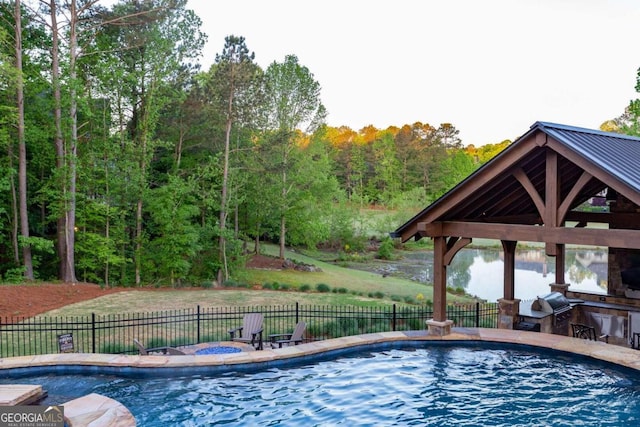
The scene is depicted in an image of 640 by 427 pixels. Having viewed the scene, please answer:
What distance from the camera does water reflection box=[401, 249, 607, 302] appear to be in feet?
87.0

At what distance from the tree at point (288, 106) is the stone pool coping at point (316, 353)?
18.7 meters

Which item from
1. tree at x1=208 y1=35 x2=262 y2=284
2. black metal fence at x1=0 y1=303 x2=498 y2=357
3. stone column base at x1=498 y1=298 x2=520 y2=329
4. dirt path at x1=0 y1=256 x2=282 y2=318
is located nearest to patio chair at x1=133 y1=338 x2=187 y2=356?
black metal fence at x1=0 y1=303 x2=498 y2=357

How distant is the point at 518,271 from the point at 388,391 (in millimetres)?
27473

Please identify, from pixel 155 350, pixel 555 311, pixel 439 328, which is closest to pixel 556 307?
pixel 555 311

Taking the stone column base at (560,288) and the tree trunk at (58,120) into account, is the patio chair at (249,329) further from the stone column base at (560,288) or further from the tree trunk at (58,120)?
the tree trunk at (58,120)

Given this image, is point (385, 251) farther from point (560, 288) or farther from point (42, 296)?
point (42, 296)

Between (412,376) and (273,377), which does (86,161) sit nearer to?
(273,377)

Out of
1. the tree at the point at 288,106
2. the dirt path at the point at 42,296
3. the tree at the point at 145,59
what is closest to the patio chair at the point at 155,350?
the dirt path at the point at 42,296

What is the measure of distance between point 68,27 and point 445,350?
20561 millimetres

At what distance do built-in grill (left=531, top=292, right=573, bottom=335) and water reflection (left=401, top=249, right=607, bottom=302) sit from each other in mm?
10849

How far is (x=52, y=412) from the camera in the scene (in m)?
6.86

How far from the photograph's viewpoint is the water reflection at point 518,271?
26.5m

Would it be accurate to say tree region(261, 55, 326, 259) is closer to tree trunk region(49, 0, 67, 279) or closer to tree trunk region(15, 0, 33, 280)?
tree trunk region(49, 0, 67, 279)

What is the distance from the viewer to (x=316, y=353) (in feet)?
33.0
